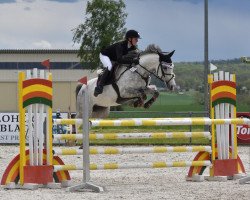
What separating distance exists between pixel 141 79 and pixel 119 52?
1.60ft

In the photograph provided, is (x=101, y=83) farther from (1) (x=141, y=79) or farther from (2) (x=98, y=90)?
(1) (x=141, y=79)

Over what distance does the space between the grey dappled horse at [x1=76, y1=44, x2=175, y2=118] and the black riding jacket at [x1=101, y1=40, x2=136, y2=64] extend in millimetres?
121

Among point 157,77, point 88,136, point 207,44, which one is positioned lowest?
point 88,136

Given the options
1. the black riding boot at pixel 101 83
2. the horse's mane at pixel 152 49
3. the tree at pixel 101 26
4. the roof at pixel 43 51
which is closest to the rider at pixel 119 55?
the black riding boot at pixel 101 83

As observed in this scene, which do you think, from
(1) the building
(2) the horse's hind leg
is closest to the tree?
(1) the building

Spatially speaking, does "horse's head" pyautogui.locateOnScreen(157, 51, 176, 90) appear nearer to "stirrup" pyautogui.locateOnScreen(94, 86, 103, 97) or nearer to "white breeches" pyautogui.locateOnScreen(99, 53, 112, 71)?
"white breeches" pyautogui.locateOnScreen(99, 53, 112, 71)

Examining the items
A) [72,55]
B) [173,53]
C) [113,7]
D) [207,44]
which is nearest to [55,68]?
[72,55]

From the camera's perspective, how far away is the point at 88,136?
8500mm

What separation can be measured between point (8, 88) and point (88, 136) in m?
39.9

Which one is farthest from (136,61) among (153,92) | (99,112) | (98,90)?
(99,112)

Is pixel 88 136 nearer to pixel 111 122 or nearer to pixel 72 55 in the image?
pixel 111 122

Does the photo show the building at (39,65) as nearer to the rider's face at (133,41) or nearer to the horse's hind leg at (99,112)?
the horse's hind leg at (99,112)

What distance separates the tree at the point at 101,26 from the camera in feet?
115

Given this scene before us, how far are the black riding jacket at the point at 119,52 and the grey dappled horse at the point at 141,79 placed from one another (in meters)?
0.12
